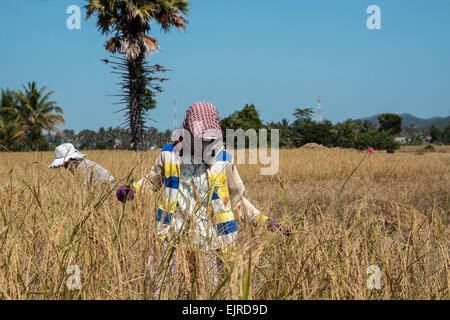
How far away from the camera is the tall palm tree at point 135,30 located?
1308 cm

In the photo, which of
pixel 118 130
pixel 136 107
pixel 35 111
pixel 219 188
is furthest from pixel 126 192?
pixel 118 130

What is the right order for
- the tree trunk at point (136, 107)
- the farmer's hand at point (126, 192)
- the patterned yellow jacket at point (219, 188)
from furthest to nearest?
1. the tree trunk at point (136, 107)
2. the patterned yellow jacket at point (219, 188)
3. the farmer's hand at point (126, 192)

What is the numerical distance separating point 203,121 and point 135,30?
1409 cm

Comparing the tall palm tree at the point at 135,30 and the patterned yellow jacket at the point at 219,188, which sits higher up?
the tall palm tree at the point at 135,30

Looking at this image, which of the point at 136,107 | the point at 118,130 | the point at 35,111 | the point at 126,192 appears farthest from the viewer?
the point at 118,130

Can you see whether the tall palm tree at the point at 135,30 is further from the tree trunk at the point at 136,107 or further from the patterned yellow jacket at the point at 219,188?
the patterned yellow jacket at the point at 219,188

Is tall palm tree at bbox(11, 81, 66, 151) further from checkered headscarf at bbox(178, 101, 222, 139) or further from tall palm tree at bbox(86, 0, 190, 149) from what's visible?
checkered headscarf at bbox(178, 101, 222, 139)

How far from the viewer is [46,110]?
35.9 metres

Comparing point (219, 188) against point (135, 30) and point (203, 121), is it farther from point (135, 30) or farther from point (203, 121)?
point (135, 30)

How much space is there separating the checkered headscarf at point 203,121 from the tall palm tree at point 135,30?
11856mm

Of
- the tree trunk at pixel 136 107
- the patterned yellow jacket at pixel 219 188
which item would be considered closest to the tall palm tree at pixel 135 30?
the tree trunk at pixel 136 107

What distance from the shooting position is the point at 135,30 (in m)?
13.9

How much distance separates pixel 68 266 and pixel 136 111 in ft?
41.2

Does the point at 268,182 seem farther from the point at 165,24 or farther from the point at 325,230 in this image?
the point at 165,24
